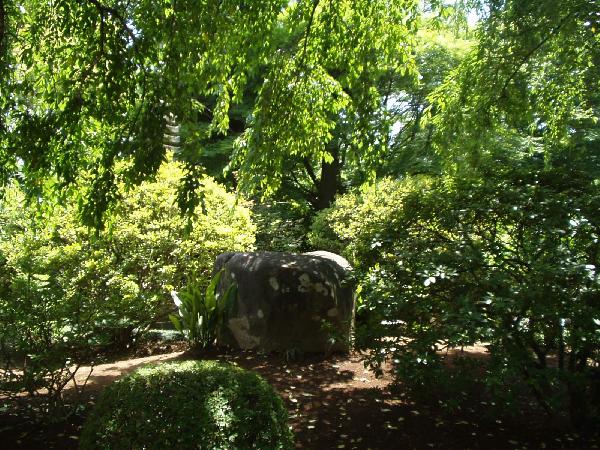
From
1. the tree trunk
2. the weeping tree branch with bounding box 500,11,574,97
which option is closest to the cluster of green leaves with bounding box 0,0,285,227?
the weeping tree branch with bounding box 500,11,574,97

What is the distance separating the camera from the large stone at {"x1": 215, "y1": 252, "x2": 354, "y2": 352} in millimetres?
6102

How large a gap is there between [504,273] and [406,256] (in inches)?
29.7

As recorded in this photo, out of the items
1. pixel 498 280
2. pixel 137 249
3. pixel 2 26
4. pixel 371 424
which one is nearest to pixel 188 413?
pixel 371 424

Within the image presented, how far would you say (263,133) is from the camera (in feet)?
18.5

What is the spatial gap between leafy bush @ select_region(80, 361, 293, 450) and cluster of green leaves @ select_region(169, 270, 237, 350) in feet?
11.2

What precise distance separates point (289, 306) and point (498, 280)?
10.3 feet

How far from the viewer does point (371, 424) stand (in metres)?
4.11

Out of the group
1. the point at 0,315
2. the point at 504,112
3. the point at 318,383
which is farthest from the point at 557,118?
the point at 0,315

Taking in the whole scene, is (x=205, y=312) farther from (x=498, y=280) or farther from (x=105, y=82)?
(x=498, y=280)

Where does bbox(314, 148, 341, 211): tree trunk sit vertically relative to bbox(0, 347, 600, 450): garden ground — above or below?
above

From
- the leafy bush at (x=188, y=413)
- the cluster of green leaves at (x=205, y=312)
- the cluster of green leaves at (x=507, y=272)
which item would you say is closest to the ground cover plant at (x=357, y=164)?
the cluster of green leaves at (x=507, y=272)

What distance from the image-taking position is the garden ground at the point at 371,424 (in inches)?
147

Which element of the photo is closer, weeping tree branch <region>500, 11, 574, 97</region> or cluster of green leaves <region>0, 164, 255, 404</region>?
weeping tree branch <region>500, 11, 574, 97</region>

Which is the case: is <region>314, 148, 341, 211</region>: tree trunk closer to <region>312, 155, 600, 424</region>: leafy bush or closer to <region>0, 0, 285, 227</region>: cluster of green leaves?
<region>0, 0, 285, 227</region>: cluster of green leaves
